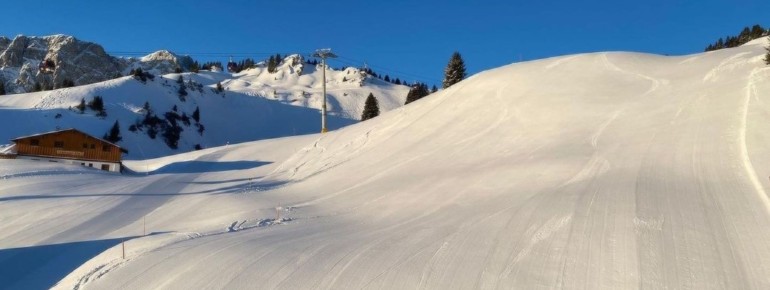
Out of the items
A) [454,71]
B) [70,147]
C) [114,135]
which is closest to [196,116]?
[114,135]

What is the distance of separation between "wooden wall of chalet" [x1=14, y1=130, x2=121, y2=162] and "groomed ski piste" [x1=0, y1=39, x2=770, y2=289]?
15812mm

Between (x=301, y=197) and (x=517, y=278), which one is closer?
(x=517, y=278)

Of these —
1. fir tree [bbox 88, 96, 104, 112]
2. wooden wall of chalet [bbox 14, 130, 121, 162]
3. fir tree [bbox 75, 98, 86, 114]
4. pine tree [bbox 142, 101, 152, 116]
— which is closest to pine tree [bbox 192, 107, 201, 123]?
pine tree [bbox 142, 101, 152, 116]

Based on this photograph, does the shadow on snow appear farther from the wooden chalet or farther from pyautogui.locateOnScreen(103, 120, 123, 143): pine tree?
pyautogui.locateOnScreen(103, 120, 123, 143): pine tree

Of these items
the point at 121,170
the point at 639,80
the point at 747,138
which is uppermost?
the point at 639,80

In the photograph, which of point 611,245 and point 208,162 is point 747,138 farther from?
point 208,162

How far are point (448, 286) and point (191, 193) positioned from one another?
2018 cm

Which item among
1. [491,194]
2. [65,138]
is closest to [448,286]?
[491,194]

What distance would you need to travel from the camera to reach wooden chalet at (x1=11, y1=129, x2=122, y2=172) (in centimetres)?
4272

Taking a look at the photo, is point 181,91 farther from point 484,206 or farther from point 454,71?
point 484,206

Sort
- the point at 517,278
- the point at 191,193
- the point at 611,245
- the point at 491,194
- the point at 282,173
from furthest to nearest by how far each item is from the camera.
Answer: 1. the point at 282,173
2. the point at 191,193
3. the point at 491,194
4. the point at 611,245
5. the point at 517,278

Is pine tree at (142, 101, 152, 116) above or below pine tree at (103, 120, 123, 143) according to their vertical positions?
above

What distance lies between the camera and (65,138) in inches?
1753

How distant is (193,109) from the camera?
10994 cm
